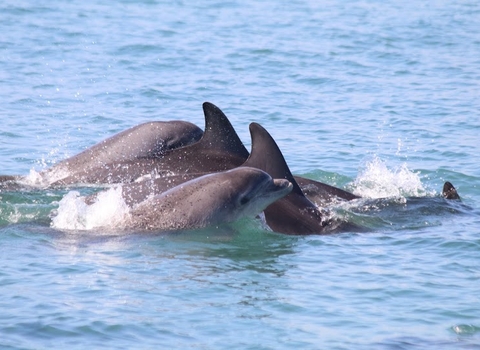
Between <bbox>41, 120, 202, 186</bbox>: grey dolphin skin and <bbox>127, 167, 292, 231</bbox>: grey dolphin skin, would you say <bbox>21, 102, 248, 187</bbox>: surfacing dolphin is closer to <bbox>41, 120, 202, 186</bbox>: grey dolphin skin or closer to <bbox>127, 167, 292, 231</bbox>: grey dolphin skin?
<bbox>41, 120, 202, 186</bbox>: grey dolphin skin

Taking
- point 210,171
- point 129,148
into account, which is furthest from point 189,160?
point 129,148

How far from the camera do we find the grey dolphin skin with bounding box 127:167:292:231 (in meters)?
11.6

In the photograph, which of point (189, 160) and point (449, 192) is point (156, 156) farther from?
point (449, 192)

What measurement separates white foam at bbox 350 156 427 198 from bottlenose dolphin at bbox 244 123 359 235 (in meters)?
2.31

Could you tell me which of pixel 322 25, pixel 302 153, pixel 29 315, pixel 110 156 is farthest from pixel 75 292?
pixel 322 25

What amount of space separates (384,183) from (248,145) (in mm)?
3427

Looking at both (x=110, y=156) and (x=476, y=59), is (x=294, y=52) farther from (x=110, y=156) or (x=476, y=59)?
(x=110, y=156)

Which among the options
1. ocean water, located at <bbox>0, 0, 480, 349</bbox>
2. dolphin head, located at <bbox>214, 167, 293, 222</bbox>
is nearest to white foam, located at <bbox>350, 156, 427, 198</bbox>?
ocean water, located at <bbox>0, 0, 480, 349</bbox>

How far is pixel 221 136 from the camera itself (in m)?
13.3

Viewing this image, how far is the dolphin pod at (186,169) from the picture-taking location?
12.2m

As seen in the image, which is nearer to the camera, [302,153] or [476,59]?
[302,153]

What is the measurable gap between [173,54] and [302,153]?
10.5 meters

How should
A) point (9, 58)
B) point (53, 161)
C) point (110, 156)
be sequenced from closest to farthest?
1. point (110, 156)
2. point (53, 161)
3. point (9, 58)

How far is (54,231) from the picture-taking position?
11.9 m
